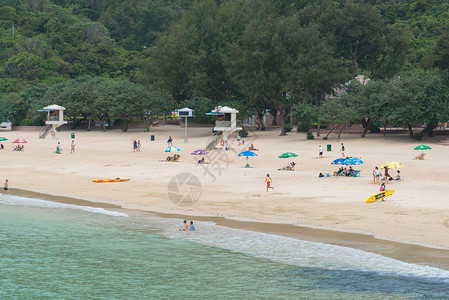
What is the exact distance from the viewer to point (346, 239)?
28281 millimetres

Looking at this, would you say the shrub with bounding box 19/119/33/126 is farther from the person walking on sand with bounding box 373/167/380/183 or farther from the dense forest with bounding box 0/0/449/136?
the person walking on sand with bounding box 373/167/380/183

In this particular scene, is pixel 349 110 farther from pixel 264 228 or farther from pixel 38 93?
pixel 38 93

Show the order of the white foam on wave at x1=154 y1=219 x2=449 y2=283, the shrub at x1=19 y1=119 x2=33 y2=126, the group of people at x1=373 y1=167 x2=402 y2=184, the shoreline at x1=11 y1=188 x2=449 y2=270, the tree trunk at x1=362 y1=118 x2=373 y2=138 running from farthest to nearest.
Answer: the shrub at x1=19 y1=119 x2=33 y2=126 → the tree trunk at x1=362 y1=118 x2=373 y2=138 → the group of people at x1=373 y1=167 x2=402 y2=184 → the shoreline at x1=11 y1=188 x2=449 y2=270 → the white foam on wave at x1=154 y1=219 x2=449 y2=283

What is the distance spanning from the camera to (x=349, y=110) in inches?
2795

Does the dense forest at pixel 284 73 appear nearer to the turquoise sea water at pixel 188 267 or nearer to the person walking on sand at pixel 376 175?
the person walking on sand at pixel 376 175

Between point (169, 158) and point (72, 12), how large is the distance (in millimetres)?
136711

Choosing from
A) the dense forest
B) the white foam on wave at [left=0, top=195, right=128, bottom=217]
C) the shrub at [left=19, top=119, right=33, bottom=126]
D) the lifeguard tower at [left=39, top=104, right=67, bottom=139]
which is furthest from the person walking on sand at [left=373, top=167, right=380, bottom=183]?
the shrub at [left=19, top=119, right=33, bottom=126]

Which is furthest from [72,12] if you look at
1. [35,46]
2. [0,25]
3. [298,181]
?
[298,181]

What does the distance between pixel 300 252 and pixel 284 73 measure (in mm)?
52917

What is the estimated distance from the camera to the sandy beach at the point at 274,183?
32.0 metres

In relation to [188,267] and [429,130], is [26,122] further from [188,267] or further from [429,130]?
[188,267]

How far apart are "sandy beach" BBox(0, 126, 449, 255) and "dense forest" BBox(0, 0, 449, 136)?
16.3ft

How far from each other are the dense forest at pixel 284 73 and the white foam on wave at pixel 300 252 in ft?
136

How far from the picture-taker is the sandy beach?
32.0 metres
